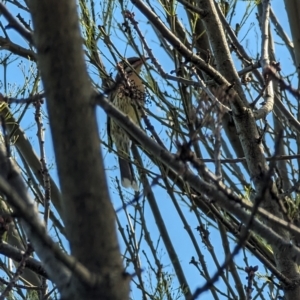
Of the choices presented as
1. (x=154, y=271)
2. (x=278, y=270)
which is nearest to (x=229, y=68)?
(x=278, y=270)

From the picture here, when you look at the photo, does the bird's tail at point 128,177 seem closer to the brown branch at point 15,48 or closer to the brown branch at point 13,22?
the brown branch at point 15,48

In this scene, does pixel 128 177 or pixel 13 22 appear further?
pixel 128 177

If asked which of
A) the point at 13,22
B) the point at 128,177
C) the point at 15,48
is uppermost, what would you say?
the point at 15,48

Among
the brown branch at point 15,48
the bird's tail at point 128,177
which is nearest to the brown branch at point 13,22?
the brown branch at point 15,48

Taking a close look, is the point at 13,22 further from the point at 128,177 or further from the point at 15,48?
the point at 128,177

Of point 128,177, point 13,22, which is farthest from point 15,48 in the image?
point 13,22

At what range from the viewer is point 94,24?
132 inches

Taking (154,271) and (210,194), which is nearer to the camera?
(210,194)

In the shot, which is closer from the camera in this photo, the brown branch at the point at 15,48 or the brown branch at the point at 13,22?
the brown branch at the point at 13,22

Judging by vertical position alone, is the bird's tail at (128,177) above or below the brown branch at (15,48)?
below

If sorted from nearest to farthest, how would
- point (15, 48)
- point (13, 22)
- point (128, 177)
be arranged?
point (13, 22) < point (15, 48) < point (128, 177)

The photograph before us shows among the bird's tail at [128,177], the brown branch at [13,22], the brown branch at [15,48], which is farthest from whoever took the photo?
the bird's tail at [128,177]

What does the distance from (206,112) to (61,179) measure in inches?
17.9

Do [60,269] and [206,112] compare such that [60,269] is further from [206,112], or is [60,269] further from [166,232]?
[166,232]
